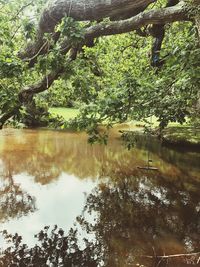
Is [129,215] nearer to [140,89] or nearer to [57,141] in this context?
[140,89]

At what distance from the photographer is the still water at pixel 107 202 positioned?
4.88 meters

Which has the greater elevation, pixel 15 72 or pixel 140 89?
pixel 15 72

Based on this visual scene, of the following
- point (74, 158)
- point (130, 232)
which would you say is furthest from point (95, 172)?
point (130, 232)

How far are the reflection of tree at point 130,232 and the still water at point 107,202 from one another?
0.05ft

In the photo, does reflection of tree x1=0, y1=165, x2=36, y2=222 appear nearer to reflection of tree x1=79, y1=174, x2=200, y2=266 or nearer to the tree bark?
reflection of tree x1=79, y1=174, x2=200, y2=266

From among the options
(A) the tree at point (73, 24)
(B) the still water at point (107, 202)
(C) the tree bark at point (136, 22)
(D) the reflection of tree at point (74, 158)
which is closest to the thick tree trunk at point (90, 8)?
(A) the tree at point (73, 24)

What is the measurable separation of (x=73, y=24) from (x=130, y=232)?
3.54 meters

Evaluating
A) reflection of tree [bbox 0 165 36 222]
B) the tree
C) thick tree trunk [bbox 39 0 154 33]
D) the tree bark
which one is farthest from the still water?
thick tree trunk [bbox 39 0 154 33]

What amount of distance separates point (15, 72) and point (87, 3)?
1.75 metres

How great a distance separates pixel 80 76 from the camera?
225 inches

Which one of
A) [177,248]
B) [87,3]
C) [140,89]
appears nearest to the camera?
[177,248]

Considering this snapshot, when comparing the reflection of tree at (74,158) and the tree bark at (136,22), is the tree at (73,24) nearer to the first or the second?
the tree bark at (136,22)

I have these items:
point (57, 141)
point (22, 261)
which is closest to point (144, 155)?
point (57, 141)

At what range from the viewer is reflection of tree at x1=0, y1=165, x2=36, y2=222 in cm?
632
